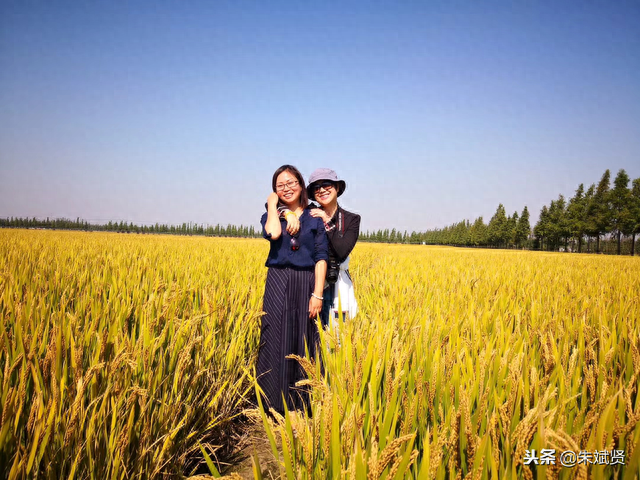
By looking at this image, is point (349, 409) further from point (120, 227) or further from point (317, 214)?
point (120, 227)

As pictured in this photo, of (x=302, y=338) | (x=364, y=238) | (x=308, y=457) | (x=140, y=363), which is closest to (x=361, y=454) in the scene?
(x=308, y=457)

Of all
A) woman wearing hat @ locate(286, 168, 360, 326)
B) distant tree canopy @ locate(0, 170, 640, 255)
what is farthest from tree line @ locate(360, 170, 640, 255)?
woman wearing hat @ locate(286, 168, 360, 326)

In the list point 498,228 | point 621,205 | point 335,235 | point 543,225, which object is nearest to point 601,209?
point 621,205

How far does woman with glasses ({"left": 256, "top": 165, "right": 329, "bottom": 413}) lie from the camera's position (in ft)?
7.14

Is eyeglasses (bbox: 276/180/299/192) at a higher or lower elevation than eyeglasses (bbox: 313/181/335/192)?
lower

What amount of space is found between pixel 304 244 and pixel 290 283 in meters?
0.31

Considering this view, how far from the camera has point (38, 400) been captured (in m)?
0.84

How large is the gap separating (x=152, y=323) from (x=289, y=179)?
130cm

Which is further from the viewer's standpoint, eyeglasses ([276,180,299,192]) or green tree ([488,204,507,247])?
green tree ([488,204,507,247])

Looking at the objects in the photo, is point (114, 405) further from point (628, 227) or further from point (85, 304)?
point (628, 227)

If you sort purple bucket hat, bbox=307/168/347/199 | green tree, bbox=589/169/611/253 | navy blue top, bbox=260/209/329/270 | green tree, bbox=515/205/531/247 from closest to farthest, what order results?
navy blue top, bbox=260/209/329/270
purple bucket hat, bbox=307/168/347/199
green tree, bbox=589/169/611/253
green tree, bbox=515/205/531/247

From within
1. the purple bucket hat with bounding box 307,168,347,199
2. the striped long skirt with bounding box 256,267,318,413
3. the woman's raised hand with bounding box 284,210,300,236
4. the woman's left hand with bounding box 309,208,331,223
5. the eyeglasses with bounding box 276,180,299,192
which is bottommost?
the striped long skirt with bounding box 256,267,318,413

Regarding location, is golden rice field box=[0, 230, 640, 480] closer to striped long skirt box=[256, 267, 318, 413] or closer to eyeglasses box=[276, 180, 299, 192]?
striped long skirt box=[256, 267, 318, 413]

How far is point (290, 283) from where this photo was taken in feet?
7.40
